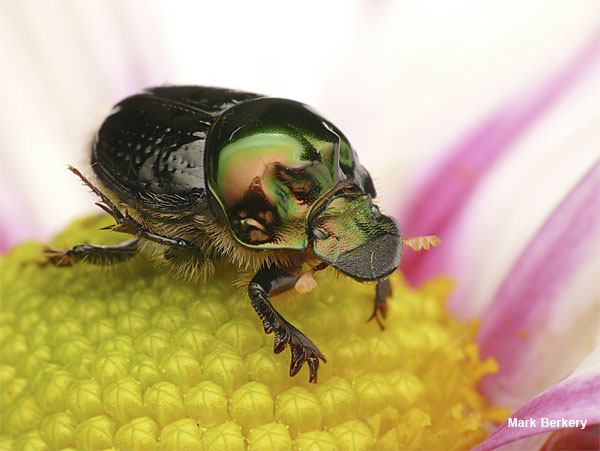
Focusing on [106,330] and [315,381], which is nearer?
[315,381]

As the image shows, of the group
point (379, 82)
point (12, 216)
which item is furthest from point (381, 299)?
point (12, 216)

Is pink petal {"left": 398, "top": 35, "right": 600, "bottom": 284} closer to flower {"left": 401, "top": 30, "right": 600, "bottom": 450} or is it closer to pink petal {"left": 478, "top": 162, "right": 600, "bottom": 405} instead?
flower {"left": 401, "top": 30, "right": 600, "bottom": 450}

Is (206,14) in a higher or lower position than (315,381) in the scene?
higher

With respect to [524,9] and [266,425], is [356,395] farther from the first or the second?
[524,9]

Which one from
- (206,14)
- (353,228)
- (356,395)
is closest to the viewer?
(353,228)

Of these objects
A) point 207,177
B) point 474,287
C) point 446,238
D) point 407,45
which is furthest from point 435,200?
point 207,177

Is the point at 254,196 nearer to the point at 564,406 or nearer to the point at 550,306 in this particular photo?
the point at 564,406
